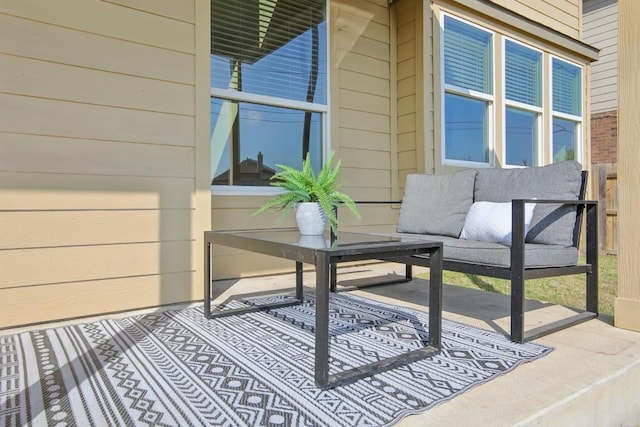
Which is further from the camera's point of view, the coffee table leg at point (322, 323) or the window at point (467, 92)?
the window at point (467, 92)

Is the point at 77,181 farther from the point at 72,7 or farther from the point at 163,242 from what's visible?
the point at 72,7

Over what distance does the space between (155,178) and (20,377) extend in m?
1.36

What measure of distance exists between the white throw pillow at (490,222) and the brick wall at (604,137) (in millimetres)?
6665

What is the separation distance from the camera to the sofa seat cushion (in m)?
2.00

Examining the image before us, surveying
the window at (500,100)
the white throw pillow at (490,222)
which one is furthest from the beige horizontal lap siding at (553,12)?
the white throw pillow at (490,222)

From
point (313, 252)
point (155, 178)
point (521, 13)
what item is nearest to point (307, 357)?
point (313, 252)

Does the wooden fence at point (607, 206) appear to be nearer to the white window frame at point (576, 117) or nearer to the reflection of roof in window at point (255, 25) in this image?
the white window frame at point (576, 117)

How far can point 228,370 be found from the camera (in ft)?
5.36

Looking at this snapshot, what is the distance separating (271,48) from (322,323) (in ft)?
8.91

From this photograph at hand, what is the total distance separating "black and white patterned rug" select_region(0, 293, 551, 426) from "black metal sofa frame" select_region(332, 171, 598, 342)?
0.17 m

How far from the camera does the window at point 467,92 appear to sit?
13.9 ft

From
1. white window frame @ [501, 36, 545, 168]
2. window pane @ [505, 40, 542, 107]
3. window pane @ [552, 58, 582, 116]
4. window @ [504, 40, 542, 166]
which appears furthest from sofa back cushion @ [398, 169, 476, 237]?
window pane @ [552, 58, 582, 116]

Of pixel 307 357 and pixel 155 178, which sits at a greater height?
pixel 155 178

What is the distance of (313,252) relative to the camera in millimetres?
1513
